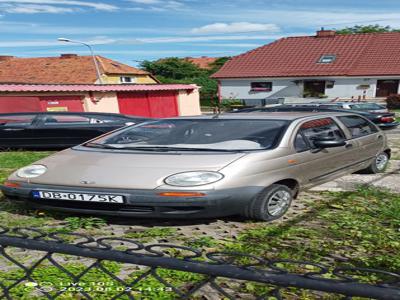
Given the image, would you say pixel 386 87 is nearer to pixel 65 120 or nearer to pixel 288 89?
pixel 288 89

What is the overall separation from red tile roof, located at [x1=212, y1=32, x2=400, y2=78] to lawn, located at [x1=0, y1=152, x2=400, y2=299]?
94.6ft

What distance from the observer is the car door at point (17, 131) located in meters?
9.31

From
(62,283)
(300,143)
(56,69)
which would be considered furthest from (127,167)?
(56,69)

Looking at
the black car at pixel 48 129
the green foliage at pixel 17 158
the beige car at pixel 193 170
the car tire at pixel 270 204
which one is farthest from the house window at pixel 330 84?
the car tire at pixel 270 204

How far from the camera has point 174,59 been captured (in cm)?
5200

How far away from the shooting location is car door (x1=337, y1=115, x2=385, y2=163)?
5.38 metres

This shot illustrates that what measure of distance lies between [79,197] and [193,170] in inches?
44.8

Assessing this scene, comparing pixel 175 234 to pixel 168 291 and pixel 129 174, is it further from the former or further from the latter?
pixel 168 291

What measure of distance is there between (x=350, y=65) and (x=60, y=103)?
2456cm

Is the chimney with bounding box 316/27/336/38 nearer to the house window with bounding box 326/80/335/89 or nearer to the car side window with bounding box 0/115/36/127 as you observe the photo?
the house window with bounding box 326/80/335/89

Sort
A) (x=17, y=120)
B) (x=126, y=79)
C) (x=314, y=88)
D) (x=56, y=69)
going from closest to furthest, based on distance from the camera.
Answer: (x=17, y=120) → (x=314, y=88) → (x=56, y=69) → (x=126, y=79)

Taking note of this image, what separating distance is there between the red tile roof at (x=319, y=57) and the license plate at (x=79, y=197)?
1195 inches

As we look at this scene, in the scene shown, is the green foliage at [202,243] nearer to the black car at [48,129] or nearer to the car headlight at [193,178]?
the car headlight at [193,178]

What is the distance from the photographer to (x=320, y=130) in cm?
482
